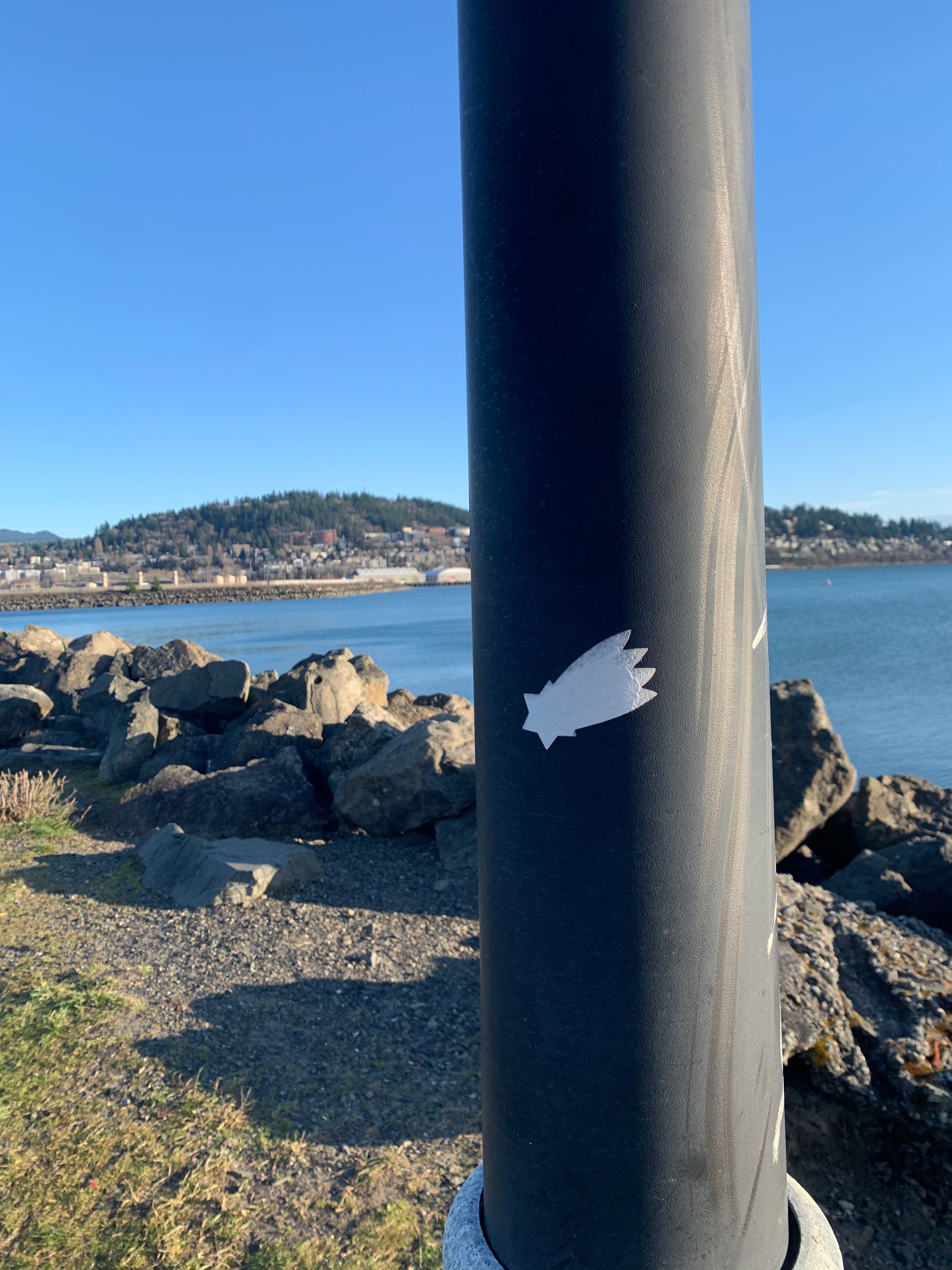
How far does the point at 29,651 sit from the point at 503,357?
20459mm

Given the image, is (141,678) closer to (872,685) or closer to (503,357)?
(503,357)

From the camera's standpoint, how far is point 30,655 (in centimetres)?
1898

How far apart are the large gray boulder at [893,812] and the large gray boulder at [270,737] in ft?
14.7

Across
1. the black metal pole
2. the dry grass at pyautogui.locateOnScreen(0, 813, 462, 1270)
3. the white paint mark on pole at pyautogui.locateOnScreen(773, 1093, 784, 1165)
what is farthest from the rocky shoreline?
the black metal pole

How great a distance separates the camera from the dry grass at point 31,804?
7809 mm

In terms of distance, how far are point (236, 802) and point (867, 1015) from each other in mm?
4933

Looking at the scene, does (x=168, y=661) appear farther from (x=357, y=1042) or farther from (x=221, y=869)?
(x=357, y=1042)

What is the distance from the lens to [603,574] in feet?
4.99

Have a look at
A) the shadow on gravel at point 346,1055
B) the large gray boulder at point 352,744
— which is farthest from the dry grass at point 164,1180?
the large gray boulder at point 352,744

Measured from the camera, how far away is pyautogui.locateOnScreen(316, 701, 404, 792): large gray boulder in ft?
25.8

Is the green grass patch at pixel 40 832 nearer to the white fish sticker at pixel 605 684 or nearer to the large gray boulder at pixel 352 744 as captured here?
the large gray boulder at pixel 352 744

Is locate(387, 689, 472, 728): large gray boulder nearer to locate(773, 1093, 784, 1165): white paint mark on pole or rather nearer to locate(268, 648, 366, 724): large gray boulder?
locate(268, 648, 366, 724): large gray boulder

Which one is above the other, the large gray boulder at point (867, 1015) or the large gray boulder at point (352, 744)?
the large gray boulder at point (352, 744)

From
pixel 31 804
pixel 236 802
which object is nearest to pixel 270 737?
pixel 236 802
